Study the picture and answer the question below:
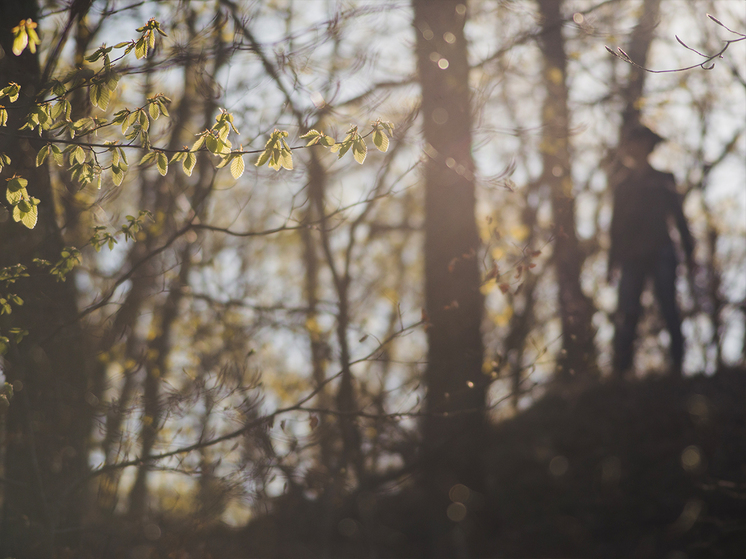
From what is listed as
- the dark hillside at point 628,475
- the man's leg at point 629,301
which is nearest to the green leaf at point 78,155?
the dark hillside at point 628,475

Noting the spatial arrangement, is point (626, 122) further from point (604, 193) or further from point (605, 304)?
point (605, 304)

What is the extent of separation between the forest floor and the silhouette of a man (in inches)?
33.4

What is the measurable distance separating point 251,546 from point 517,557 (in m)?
2.89

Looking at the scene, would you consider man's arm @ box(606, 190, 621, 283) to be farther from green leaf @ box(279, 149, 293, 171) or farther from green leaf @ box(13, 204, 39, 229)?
green leaf @ box(13, 204, 39, 229)

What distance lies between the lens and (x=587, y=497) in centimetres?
520

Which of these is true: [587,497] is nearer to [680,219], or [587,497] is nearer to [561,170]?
[680,219]

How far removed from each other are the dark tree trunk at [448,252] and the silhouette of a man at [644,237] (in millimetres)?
2456

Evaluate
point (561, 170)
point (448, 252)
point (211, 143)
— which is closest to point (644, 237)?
point (561, 170)

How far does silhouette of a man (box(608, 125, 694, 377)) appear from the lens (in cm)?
575

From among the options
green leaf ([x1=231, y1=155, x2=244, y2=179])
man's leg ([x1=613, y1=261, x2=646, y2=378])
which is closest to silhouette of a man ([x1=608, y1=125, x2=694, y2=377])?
man's leg ([x1=613, y1=261, x2=646, y2=378])

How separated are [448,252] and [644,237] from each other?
9.29 feet

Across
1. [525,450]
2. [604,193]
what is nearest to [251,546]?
[525,450]

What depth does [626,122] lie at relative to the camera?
23.4 feet

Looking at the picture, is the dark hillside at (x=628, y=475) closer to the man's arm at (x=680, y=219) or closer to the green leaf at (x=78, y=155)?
the man's arm at (x=680, y=219)
